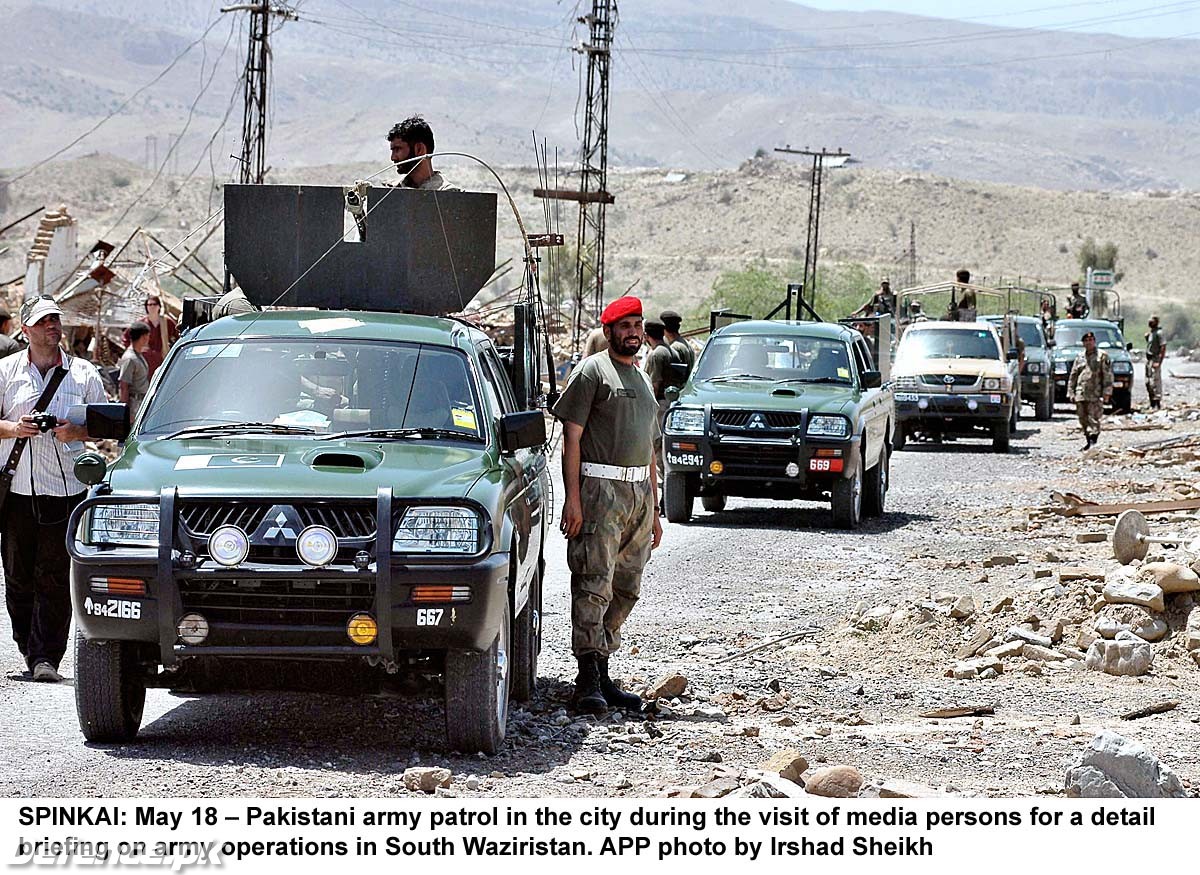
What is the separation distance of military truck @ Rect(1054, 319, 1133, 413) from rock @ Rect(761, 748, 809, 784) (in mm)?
31572

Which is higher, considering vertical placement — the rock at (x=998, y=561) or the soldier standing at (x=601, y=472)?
the soldier standing at (x=601, y=472)

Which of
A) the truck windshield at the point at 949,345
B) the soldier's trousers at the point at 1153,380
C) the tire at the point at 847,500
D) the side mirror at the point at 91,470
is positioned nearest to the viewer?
the side mirror at the point at 91,470

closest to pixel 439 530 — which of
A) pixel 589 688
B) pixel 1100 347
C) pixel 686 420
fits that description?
pixel 589 688

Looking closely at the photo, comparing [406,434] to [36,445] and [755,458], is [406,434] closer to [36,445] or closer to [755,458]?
A: [36,445]

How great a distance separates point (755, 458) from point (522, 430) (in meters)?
9.20

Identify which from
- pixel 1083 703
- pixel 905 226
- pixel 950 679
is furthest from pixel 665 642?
pixel 905 226

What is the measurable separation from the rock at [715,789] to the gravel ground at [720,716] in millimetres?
305

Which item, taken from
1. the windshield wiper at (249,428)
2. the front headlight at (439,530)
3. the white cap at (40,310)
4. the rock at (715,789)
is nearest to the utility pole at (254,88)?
the white cap at (40,310)

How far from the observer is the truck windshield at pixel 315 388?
7.97 metres

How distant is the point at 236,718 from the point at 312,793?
5.74 feet

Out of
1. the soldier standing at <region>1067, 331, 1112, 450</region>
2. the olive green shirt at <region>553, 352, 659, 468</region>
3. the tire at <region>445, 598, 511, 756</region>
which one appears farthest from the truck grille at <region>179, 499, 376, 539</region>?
the soldier standing at <region>1067, 331, 1112, 450</region>

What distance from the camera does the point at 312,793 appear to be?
6.61 meters

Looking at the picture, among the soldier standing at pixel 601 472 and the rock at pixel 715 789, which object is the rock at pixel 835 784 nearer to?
the rock at pixel 715 789
